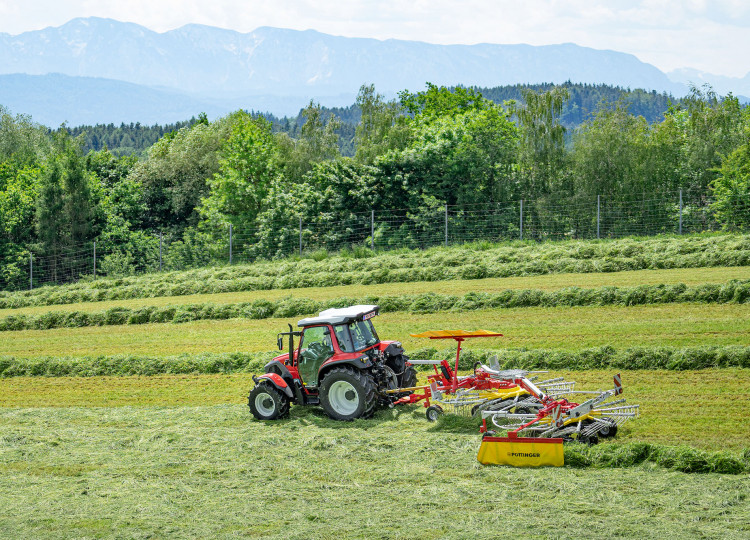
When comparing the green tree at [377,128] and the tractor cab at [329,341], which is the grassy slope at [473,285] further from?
the green tree at [377,128]

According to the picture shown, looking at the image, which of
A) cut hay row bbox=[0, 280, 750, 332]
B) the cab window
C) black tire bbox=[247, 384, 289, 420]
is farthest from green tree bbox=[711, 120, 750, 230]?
black tire bbox=[247, 384, 289, 420]

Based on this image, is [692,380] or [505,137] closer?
[692,380]

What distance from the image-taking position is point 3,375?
20.6 m

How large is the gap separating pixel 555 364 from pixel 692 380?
273 centimetres

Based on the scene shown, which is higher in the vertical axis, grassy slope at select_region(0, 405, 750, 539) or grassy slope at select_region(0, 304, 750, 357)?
grassy slope at select_region(0, 304, 750, 357)

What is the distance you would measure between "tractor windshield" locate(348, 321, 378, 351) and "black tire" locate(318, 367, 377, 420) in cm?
61

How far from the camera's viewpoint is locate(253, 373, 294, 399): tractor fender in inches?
533

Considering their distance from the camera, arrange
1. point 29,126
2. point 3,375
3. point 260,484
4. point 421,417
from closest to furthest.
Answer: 1. point 260,484
2. point 421,417
3. point 3,375
4. point 29,126

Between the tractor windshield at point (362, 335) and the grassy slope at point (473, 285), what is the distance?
11.7 m

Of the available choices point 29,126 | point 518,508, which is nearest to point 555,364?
point 518,508

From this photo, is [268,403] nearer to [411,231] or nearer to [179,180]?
[411,231]

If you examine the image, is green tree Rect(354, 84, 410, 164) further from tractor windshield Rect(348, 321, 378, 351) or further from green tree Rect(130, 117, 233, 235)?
tractor windshield Rect(348, 321, 378, 351)

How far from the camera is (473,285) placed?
2686cm

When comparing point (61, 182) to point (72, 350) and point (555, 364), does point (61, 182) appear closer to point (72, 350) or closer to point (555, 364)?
point (72, 350)
